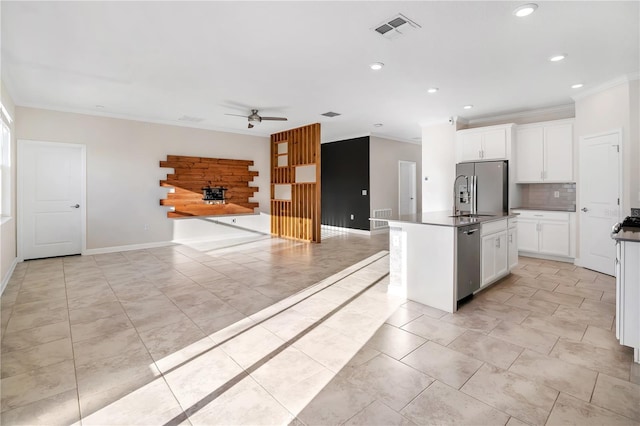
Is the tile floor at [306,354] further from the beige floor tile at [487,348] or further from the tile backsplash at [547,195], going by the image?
the tile backsplash at [547,195]

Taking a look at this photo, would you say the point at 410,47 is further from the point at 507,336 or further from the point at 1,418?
the point at 1,418

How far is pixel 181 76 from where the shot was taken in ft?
14.2

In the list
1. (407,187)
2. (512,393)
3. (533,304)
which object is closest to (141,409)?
(512,393)

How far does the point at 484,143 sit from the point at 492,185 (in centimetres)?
89

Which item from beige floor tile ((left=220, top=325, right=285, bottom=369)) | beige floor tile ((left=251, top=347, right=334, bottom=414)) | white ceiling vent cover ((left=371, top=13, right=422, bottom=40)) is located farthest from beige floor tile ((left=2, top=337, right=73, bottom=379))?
white ceiling vent cover ((left=371, top=13, right=422, bottom=40))

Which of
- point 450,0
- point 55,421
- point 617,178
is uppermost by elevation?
point 450,0

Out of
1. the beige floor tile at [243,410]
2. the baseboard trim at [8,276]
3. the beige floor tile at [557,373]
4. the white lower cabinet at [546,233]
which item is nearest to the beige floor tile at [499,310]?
the beige floor tile at [557,373]

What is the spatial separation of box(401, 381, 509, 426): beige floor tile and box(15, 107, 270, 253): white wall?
21.6 feet

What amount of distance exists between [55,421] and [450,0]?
12.8 ft

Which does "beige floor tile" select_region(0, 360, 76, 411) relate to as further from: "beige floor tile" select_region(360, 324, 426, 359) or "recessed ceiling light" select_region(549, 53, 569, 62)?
"recessed ceiling light" select_region(549, 53, 569, 62)

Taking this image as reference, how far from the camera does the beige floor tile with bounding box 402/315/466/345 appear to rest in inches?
105

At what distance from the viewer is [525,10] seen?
278 cm

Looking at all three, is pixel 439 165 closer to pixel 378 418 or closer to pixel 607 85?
pixel 607 85

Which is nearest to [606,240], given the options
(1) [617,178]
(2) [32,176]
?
(1) [617,178]
